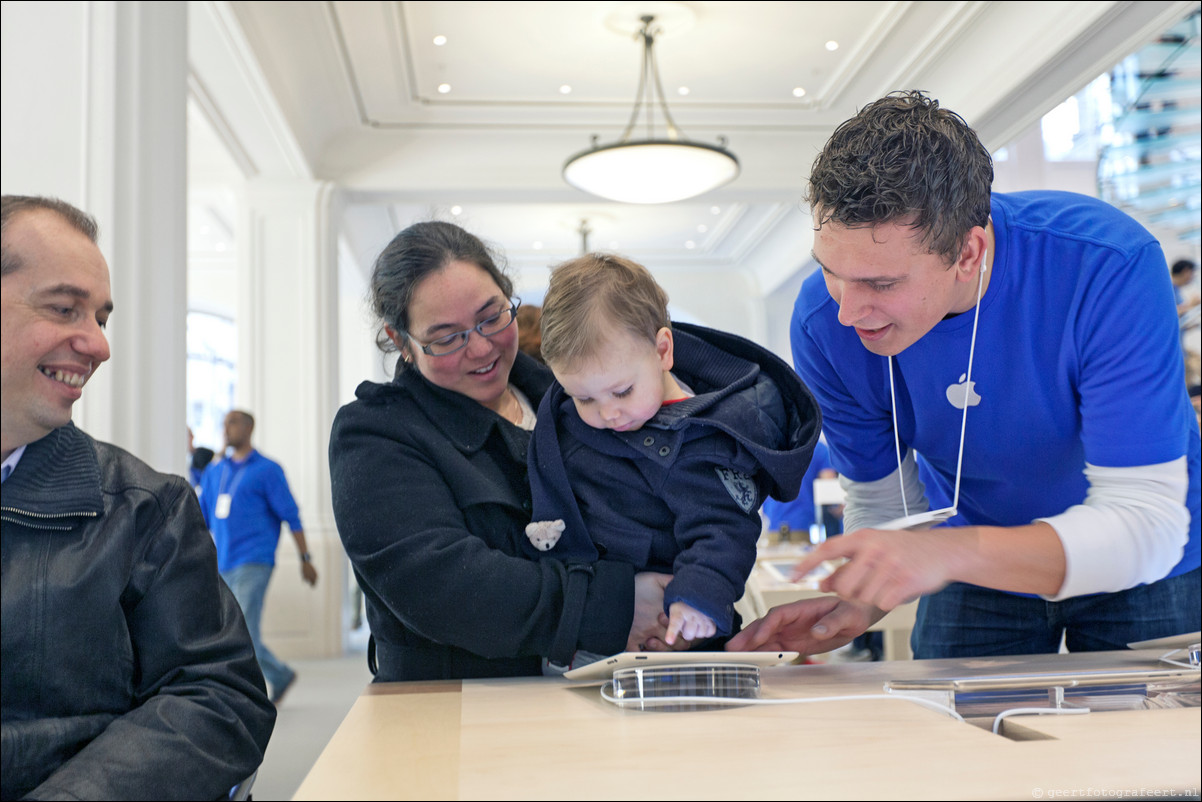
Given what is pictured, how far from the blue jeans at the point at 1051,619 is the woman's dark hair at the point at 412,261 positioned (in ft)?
3.34

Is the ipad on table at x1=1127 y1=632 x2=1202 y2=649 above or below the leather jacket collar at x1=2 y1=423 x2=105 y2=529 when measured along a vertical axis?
below

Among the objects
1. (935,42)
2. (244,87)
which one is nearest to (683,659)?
(244,87)

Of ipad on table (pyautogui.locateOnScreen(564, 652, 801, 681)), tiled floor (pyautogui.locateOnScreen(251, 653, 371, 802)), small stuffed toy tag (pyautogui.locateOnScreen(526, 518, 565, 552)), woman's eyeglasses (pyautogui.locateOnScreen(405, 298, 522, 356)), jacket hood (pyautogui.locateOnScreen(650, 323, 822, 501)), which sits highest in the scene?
woman's eyeglasses (pyautogui.locateOnScreen(405, 298, 522, 356))

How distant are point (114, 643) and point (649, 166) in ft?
18.0

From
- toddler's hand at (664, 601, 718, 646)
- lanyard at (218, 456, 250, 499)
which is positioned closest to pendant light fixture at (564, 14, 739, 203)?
lanyard at (218, 456, 250, 499)

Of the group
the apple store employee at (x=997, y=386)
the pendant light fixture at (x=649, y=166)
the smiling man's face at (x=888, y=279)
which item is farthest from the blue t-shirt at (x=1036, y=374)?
the pendant light fixture at (x=649, y=166)

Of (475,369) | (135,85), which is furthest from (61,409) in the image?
(135,85)

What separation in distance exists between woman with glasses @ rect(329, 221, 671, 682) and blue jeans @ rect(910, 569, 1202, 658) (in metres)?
0.70

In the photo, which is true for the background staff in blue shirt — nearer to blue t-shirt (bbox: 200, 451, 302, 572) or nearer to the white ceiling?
blue t-shirt (bbox: 200, 451, 302, 572)

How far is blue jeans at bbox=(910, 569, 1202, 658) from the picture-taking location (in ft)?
5.26

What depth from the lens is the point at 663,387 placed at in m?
1.54

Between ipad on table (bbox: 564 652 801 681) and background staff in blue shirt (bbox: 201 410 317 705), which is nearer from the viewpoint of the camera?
ipad on table (bbox: 564 652 801 681)

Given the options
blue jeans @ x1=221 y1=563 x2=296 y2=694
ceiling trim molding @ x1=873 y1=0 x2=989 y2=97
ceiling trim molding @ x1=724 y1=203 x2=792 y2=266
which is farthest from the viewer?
ceiling trim molding @ x1=724 y1=203 x2=792 y2=266

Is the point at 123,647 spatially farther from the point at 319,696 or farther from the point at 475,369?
the point at 319,696
